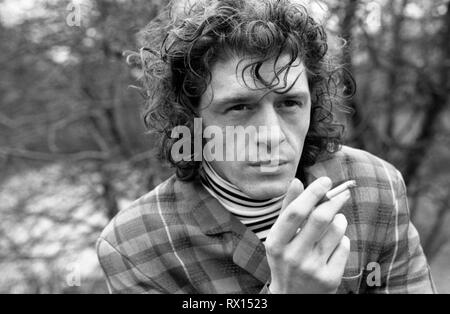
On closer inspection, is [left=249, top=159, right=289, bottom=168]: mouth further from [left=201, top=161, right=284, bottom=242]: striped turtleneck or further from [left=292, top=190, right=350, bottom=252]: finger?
[left=292, top=190, right=350, bottom=252]: finger

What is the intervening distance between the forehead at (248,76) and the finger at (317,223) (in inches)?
15.4

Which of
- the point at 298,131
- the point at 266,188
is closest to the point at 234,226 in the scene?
the point at 266,188

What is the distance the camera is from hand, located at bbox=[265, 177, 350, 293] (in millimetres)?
1269

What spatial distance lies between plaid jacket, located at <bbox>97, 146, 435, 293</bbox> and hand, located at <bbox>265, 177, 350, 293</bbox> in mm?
356

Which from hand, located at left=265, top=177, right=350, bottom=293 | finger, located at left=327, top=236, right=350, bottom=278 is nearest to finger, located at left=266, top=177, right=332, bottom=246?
hand, located at left=265, top=177, right=350, bottom=293

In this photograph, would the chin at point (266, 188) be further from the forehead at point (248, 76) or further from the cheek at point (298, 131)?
the forehead at point (248, 76)

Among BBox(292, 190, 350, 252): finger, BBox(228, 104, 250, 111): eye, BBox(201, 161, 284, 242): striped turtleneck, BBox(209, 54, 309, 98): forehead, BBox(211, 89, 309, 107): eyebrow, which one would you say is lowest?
BBox(201, 161, 284, 242): striped turtleneck

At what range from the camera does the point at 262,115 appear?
5.11 ft

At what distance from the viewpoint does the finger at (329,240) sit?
4.35ft

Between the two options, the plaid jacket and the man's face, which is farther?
the plaid jacket

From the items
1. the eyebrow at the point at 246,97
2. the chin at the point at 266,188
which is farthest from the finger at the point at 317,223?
the eyebrow at the point at 246,97

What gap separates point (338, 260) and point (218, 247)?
49 cm

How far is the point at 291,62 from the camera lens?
1583 millimetres

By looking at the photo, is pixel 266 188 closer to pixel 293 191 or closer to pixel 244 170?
pixel 244 170
